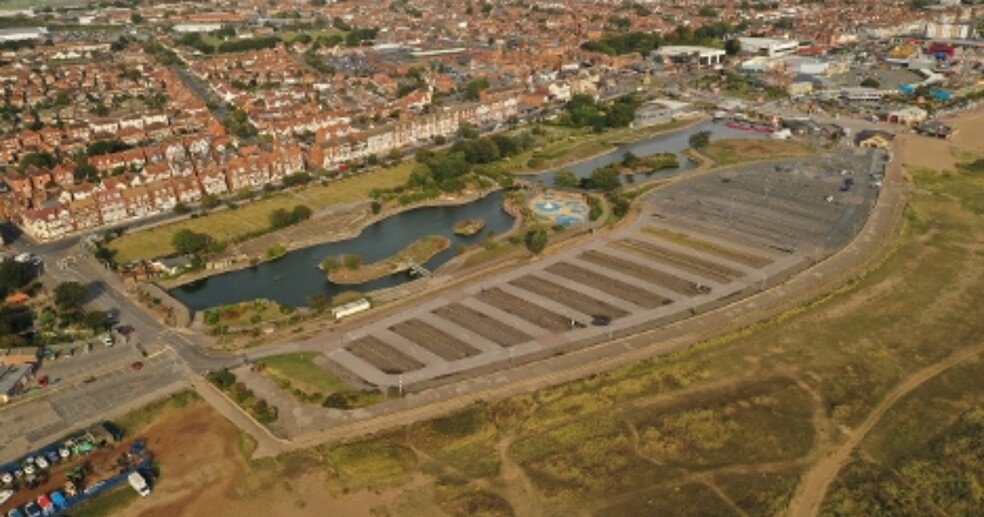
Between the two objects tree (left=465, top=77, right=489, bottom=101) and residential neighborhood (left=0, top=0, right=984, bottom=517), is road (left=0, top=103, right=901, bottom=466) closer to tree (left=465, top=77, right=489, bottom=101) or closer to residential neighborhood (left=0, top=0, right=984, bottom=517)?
residential neighborhood (left=0, top=0, right=984, bottom=517)

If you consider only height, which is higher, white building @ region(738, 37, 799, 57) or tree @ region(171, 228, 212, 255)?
white building @ region(738, 37, 799, 57)

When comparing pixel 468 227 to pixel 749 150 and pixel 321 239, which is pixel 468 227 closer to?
pixel 321 239

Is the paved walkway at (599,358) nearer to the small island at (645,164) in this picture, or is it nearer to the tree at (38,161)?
the small island at (645,164)

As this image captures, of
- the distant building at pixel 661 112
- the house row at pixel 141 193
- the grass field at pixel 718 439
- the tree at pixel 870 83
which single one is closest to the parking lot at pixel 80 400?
the grass field at pixel 718 439

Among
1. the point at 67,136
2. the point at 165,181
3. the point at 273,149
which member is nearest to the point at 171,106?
the point at 67,136

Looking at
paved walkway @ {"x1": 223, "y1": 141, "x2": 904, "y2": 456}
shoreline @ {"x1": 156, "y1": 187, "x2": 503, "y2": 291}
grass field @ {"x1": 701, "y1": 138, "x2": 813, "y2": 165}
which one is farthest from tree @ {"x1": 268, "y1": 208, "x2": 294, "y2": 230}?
grass field @ {"x1": 701, "y1": 138, "x2": 813, "y2": 165}

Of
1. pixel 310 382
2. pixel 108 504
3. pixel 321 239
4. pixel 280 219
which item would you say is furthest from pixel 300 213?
pixel 108 504

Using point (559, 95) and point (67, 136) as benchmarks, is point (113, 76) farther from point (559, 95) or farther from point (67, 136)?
point (559, 95)
